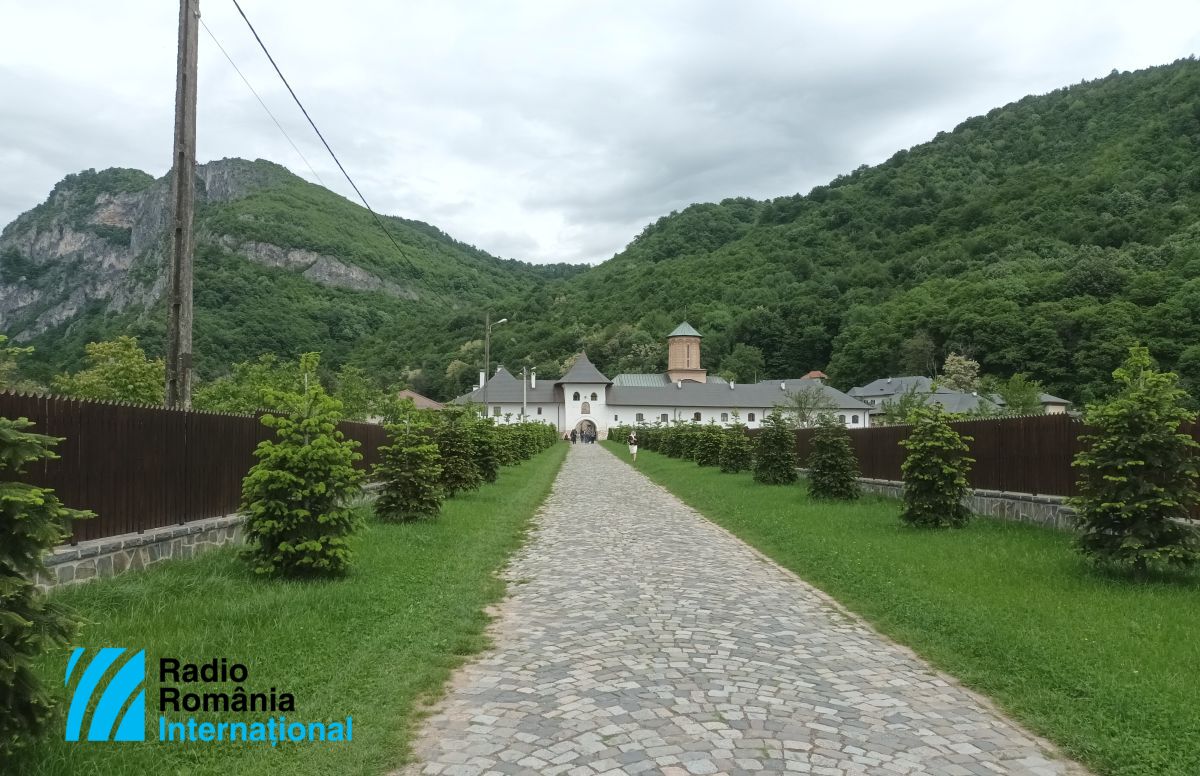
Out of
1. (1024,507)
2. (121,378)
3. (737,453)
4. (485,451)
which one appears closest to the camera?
(1024,507)

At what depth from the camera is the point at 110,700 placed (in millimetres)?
4516

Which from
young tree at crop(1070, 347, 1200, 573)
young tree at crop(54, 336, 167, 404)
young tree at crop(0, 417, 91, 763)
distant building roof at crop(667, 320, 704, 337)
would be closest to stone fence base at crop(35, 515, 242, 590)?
young tree at crop(0, 417, 91, 763)

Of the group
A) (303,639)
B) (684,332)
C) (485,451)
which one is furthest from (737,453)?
(684,332)

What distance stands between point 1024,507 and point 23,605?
14169mm

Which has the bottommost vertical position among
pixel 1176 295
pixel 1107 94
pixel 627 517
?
pixel 627 517

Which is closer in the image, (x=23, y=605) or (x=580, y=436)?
(x=23, y=605)

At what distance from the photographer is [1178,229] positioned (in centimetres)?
8350

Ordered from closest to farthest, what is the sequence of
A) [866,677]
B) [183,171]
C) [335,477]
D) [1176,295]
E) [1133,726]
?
[1133,726] < [866,677] < [335,477] < [183,171] < [1176,295]

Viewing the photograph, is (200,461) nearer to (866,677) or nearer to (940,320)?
(866,677)

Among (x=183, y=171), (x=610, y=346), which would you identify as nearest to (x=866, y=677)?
(x=183, y=171)

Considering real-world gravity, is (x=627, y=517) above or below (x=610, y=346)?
below

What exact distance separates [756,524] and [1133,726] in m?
10.2

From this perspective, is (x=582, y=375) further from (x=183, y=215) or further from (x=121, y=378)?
(x=183, y=215)

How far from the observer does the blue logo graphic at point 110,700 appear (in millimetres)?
4188
